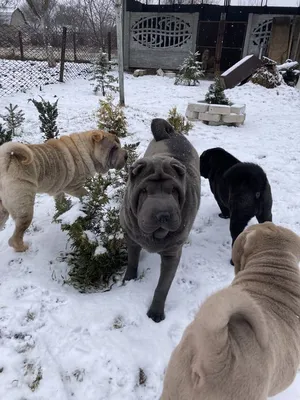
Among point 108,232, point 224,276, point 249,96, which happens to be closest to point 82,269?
point 108,232

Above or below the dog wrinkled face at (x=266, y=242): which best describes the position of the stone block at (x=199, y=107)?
below

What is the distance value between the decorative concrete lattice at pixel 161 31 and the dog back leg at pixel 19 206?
651 inches

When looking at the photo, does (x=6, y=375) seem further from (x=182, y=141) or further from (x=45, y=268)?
(x=182, y=141)

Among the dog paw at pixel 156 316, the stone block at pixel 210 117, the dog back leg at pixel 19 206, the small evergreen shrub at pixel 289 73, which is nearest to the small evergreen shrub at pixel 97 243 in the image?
the dog back leg at pixel 19 206

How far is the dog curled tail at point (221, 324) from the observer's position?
3.75 feet

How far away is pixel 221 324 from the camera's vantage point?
1128 millimetres

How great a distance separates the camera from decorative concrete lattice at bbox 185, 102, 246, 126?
8.42 meters

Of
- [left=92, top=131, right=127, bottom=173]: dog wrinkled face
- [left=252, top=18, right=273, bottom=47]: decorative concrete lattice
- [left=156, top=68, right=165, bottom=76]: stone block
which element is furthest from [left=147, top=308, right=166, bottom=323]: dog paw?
[left=252, top=18, right=273, bottom=47]: decorative concrete lattice

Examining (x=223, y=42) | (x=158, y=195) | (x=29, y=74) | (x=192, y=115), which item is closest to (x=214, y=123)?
(x=192, y=115)

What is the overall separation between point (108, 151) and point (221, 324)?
328 centimetres

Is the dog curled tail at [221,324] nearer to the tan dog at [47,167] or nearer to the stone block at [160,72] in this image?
the tan dog at [47,167]

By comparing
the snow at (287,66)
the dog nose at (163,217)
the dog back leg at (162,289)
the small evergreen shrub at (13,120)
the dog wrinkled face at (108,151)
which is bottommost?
the dog back leg at (162,289)

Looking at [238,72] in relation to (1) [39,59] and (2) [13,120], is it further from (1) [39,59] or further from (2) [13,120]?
(1) [39,59]

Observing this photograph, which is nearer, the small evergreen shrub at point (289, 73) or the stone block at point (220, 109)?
the stone block at point (220, 109)
